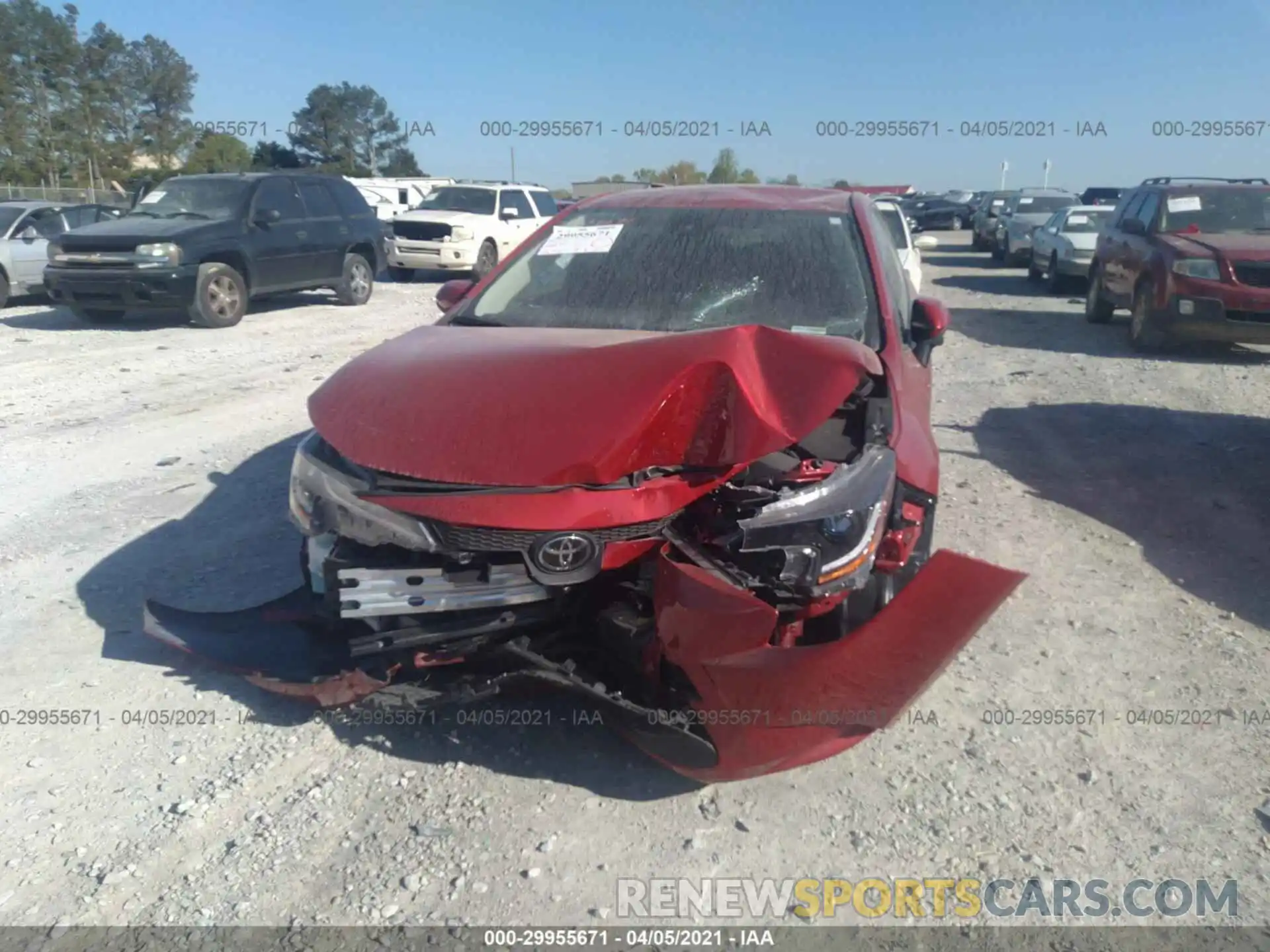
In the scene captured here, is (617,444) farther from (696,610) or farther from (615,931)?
(615,931)

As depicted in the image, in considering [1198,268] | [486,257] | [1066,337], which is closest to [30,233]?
[486,257]

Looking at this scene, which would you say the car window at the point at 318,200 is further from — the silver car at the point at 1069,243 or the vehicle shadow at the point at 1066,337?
the silver car at the point at 1069,243

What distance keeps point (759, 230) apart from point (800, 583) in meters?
2.11

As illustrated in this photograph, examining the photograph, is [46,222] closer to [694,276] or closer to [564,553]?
[694,276]

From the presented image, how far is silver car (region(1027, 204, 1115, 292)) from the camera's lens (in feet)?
53.4

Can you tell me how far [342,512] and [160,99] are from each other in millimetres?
50079

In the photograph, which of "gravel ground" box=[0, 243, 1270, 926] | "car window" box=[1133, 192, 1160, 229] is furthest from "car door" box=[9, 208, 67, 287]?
"car window" box=[1133, 192, 1160, 229]

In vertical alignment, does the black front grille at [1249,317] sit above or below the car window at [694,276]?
below

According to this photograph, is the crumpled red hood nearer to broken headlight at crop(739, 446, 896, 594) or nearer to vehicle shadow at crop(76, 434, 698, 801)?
broken headlight at crop(739, 446, 896, 594)

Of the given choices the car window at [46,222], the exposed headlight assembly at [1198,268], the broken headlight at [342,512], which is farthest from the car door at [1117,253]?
the car window at [46,222]

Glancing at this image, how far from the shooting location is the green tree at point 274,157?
41.0 meters

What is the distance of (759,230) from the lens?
451 cm

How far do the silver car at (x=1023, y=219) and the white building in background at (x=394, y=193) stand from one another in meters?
13.0

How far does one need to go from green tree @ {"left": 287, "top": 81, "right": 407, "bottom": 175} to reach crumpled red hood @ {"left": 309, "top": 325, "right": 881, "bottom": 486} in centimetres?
4386
